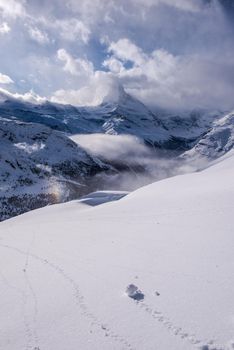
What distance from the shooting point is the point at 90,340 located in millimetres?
7762

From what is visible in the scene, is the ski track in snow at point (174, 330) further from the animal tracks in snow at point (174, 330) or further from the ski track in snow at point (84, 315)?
the ski track in snow at point (84, 315)

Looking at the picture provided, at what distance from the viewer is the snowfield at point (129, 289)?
7.69 meters

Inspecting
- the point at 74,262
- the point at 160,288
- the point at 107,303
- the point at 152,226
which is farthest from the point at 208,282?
the point at 152,226

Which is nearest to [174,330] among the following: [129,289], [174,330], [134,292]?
[174,330]

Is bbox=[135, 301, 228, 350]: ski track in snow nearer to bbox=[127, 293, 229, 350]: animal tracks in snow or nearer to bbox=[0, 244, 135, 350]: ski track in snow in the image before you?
bbox=[127, 293, 229, 350]: animal tracks in snow

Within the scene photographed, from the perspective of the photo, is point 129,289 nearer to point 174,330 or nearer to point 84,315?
point 84,315

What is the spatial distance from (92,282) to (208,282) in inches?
132

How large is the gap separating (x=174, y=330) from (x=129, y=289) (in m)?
2.23

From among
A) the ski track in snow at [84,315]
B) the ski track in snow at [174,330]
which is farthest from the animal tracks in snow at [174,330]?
the ski track in snow at [84,315]

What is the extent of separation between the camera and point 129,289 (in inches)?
381

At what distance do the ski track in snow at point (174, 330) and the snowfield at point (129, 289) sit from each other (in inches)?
0.8

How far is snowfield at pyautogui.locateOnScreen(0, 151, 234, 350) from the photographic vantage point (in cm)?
769

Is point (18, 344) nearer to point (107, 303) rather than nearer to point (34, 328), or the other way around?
point (34, 328)

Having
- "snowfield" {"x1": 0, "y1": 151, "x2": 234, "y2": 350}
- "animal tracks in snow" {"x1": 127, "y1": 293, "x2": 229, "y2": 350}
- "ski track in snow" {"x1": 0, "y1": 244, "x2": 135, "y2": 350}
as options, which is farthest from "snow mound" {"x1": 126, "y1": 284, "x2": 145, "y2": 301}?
"ski track in snow" {"x1": 0, "y1": 244, "x2": 135, "y2": 350}
